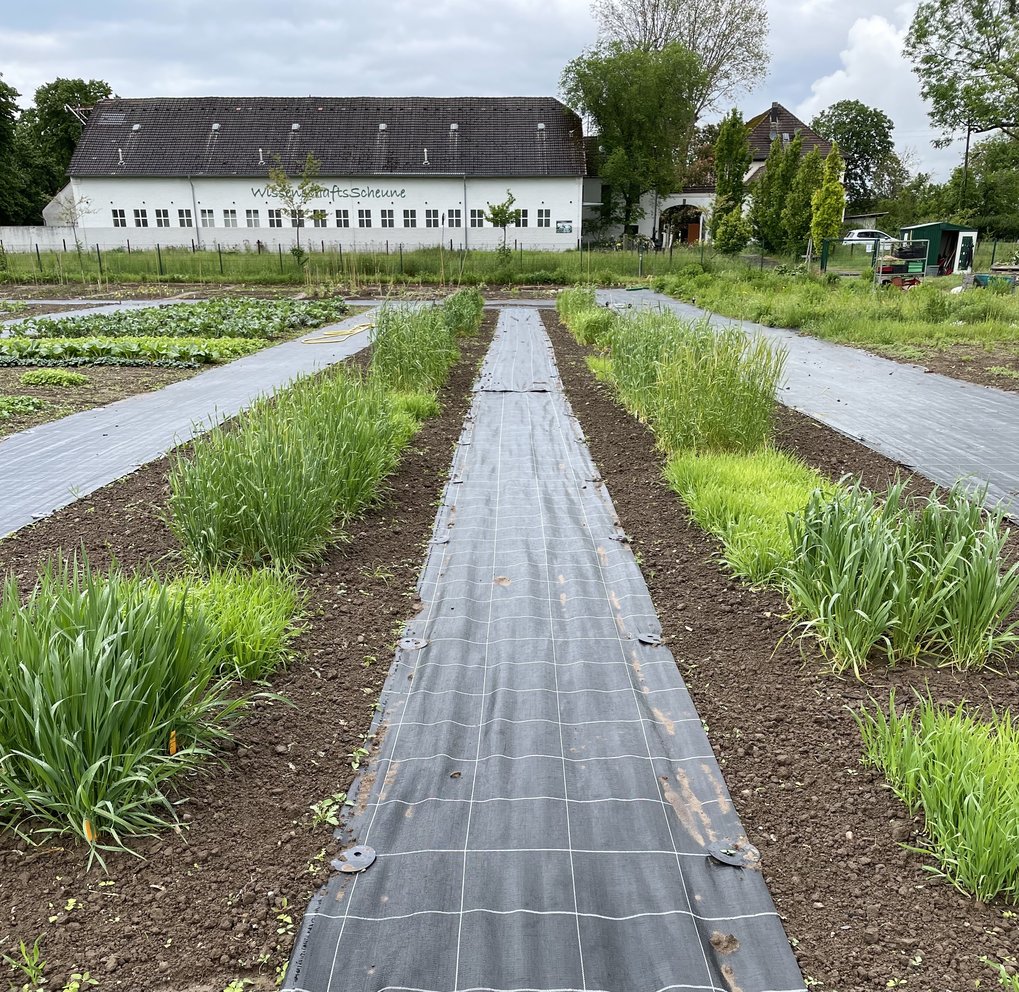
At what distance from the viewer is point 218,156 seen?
3628 centimetres

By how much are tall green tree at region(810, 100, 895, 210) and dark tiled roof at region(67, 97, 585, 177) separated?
2236 cm

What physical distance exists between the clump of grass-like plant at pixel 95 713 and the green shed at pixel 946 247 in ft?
80.4

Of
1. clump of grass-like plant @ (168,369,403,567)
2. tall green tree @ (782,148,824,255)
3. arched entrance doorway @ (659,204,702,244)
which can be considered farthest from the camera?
arched entrance doorway @ (659,204,702,244)

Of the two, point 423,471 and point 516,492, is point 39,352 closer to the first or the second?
point 423,471

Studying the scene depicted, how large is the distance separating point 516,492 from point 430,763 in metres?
2.74

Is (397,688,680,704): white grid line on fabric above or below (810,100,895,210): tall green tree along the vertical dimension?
below

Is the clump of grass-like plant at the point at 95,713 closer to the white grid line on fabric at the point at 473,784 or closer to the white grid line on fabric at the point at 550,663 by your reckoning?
the white grid line on fabric at the point at 473,784

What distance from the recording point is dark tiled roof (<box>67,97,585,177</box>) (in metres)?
36.1

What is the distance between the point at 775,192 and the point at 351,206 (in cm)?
1992

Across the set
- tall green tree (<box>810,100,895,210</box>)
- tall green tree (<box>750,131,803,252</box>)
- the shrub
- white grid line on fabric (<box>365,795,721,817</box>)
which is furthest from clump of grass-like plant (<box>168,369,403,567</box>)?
tall green tree (<box>810,100,895,210</box>)

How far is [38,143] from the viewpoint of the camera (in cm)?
4653

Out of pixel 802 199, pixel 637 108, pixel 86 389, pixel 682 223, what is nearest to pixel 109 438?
pixel 86 389

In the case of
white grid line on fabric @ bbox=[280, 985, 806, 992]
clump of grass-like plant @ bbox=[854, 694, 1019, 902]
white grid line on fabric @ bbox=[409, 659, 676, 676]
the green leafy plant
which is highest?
the green leafy plant

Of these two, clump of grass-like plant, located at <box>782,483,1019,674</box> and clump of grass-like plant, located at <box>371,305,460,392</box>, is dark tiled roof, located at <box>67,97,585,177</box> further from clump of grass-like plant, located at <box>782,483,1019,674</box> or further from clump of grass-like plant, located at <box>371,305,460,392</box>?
clump of grass-like plant, located at <box>782,483,1019,674</box>
